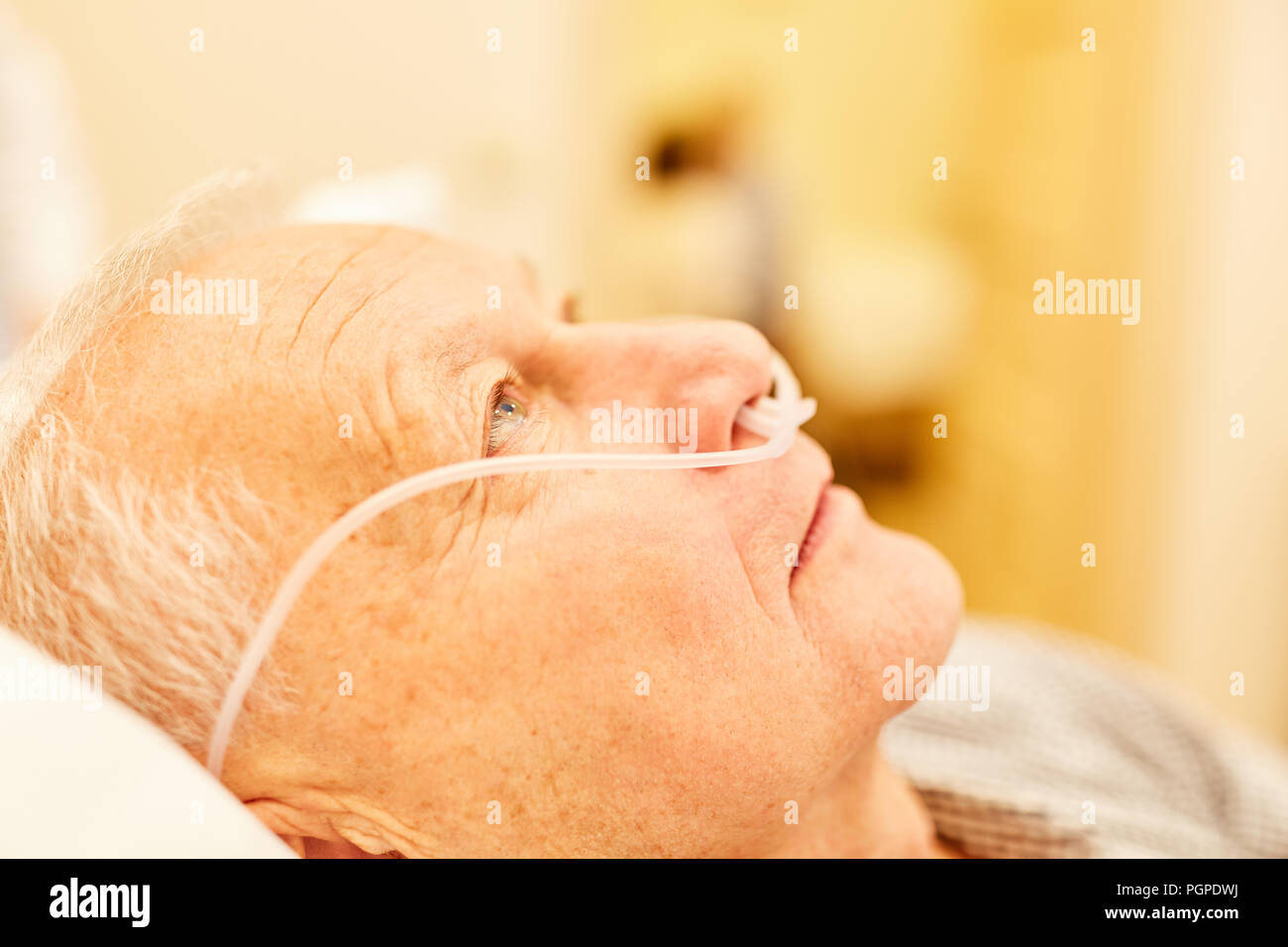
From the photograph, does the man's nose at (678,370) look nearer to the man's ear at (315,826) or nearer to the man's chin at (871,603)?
the man's chin at (871,603)

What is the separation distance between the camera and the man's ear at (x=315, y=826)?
26.0 inches

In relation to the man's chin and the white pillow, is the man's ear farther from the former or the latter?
the man's chin

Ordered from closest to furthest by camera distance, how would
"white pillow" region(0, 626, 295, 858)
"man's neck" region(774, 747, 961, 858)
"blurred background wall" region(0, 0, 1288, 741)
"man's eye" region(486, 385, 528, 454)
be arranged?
"white pillow" region(0, 626, 295, 858) → "man's eye" region(486, 385, 528, 454) → "man's neck" region(774, 747, 961, 858) → "blurred background wall" region(0, 0, 1288, 741)

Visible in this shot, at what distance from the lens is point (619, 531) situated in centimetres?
A: 66

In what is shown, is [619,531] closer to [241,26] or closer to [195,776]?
[195,776]

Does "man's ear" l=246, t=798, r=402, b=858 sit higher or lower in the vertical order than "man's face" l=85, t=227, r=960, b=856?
lower

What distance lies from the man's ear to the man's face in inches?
0.5

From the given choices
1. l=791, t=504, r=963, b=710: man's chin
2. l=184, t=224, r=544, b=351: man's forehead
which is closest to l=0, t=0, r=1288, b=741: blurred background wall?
l=184, t=224, r=544, b=351: man's forehead

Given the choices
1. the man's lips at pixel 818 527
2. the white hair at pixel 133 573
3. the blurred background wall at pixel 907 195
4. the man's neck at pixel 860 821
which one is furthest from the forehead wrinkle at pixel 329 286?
the blurred background wall at pixel 907 195

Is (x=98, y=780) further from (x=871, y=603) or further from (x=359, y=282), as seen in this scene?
(x=871, y=603)

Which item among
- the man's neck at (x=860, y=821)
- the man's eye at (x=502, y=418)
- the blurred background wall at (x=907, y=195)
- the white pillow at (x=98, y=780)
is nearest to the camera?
the white pillow at (x=98, y=780)

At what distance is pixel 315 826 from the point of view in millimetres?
673

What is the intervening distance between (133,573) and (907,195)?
2.26 m

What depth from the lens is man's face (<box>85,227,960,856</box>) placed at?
0.63m
